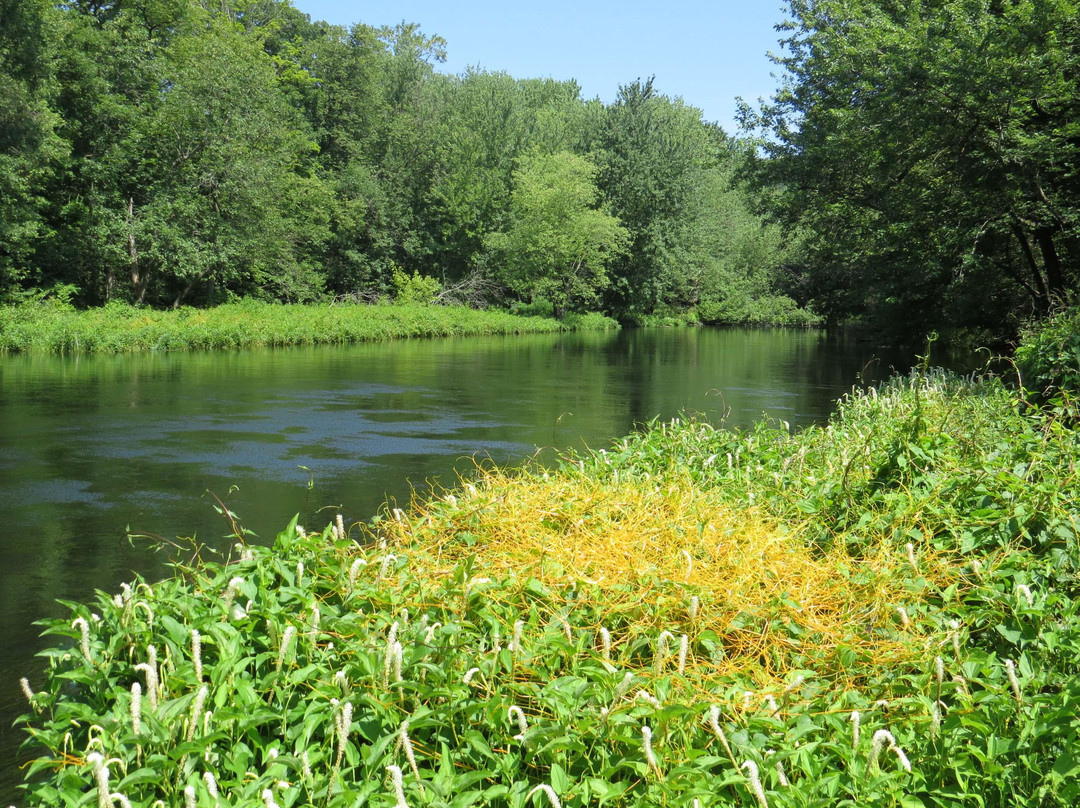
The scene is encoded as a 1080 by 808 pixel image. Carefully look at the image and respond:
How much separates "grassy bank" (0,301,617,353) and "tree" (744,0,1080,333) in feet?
60.8

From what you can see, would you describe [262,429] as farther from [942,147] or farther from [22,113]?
[22,113]

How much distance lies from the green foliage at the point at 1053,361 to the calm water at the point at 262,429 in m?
3.61

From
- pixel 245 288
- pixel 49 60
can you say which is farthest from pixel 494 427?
pixel 245 288

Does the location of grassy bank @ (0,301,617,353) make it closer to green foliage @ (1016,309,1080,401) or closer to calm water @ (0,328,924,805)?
calm water @ (0,328,924,805)

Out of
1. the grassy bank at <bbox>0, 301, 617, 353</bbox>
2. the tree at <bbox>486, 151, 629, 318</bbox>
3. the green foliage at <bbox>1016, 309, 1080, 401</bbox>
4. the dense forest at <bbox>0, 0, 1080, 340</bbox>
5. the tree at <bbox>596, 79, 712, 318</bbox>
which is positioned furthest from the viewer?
the tree at <bbox>596, 79, 712, 318</bbox>

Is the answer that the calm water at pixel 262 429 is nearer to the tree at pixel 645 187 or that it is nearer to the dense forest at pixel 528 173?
the dense forest at pixel 528 173

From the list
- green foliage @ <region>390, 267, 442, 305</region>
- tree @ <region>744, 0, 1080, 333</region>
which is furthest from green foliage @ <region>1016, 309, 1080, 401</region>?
green foliage @ <region>390, 267, 442, 305</region>

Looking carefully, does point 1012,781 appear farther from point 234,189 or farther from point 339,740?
point 234,189

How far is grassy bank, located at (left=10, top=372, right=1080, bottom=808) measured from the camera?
310 centimetres

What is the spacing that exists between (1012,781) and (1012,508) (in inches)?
88.5

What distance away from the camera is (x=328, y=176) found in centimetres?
5541

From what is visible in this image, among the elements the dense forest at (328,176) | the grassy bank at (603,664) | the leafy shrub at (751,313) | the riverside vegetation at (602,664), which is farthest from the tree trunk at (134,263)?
the leafy shrub at (751,313)

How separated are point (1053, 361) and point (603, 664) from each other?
8060 mm

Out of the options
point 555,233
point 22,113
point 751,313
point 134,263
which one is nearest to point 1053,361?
point 22,113
